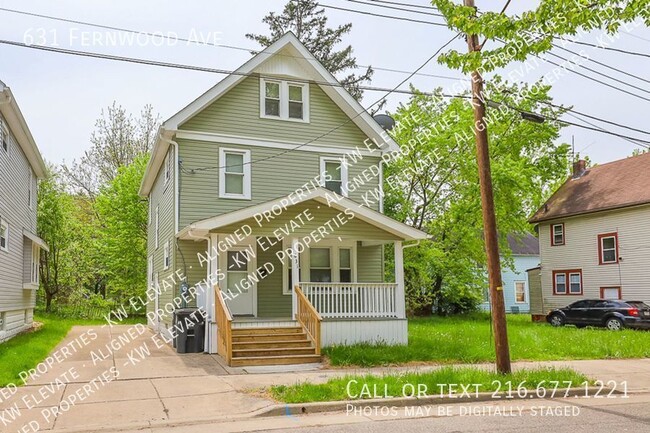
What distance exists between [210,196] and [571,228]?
20.0 m

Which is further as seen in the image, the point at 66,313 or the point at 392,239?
the point at 66,313

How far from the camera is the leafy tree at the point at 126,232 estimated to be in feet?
96.2

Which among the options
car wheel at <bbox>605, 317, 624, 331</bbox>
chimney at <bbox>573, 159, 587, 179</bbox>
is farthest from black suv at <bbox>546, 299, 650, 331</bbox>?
chimney at <bbox>573, 159, 587, 179</bbox>

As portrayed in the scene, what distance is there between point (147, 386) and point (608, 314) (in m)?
18.9

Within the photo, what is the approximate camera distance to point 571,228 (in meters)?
Result: 29.3

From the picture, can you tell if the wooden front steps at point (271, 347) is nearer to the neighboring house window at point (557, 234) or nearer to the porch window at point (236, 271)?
the porch window at point (236, 271)

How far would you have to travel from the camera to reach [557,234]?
3023cm

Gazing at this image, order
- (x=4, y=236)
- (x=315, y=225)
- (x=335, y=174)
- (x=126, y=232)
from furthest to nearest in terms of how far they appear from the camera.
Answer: (x=126, y=232), (x=335, y=174), (x=4, y=236), (x=315, y=225)

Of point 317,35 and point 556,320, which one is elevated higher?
point 317,35

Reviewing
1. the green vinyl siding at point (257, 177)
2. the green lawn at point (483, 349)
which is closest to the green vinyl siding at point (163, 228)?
Answer: the green vinyl siding at point (257, 177)

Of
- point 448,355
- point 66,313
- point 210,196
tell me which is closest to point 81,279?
point 66,313

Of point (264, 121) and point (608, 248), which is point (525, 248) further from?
point (264, 121)

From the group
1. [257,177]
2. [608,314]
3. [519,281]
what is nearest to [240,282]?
[257,177]

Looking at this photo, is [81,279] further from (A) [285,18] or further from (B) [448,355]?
(B) [448,355]
